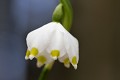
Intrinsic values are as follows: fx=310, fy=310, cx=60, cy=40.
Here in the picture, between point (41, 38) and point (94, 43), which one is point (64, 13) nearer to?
point (41, 38)

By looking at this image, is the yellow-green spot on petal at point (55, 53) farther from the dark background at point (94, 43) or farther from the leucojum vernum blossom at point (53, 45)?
the dark background at point (94, 43)

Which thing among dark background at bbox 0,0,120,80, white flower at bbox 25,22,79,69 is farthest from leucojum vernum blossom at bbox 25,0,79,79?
dark background at bbox 0,0,120,80

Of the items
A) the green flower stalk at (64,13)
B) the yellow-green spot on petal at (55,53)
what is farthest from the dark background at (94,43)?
the yellow-green spot on petal at (55,53)

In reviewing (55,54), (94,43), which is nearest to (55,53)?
(55,54)

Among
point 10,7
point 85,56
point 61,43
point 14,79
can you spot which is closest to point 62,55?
point 61,43

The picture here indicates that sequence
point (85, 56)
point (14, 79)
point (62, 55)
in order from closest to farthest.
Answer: point (62, 55) → point (85, 56) → point (14, 79)

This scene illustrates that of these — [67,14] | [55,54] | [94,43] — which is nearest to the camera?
[55,54]

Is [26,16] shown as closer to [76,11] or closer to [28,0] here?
[28,0]

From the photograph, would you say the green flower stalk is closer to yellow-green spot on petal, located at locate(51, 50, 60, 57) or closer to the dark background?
yellow-green spot on petal, located at locate(51, 50, 60, 57)
